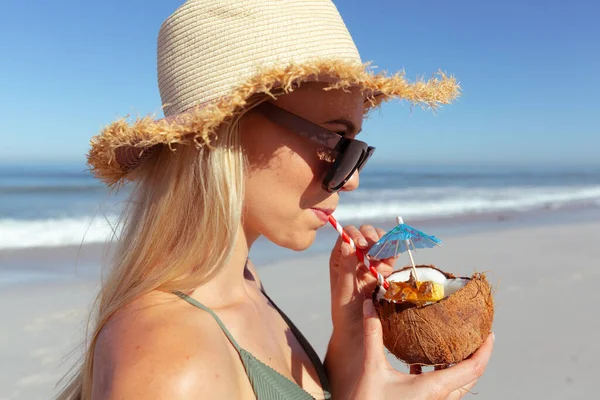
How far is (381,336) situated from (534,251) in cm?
833

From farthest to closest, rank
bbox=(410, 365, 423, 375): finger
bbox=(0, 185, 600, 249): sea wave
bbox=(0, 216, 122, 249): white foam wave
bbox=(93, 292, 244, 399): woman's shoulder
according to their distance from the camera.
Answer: bbox=(0, 185, 600, 249): sea wave, bbox=(0, 216, 122, 249): white foam wave, bbox=(410, 365, 423, 375): finger, bbox=(93, 292, 244, 399): woman's shoulder

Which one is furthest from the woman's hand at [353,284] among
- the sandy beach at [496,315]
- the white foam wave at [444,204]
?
the white foam wave at [444,204]

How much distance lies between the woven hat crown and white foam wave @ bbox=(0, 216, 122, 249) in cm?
813

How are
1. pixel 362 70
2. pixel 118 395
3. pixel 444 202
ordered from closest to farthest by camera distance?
pixel 118 395
pixel 362 70
pixel 444 202

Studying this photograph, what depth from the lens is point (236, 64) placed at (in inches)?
71.7

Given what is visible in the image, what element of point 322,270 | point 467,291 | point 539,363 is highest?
point 467,291

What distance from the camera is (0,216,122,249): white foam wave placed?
10570 millimetres

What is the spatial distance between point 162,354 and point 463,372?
1.08 m

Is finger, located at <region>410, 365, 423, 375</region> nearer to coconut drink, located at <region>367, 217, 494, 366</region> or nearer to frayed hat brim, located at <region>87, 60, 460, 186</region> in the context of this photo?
coconut drink, located at <region>367, 217, 494, 366</region>

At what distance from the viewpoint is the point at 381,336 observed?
1.85m

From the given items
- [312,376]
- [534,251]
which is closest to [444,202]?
[534,251]

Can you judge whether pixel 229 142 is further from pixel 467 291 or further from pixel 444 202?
pixel 444 202

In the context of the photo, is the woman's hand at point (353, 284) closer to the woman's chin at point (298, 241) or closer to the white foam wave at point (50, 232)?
the woman's chin at point (298, 241)

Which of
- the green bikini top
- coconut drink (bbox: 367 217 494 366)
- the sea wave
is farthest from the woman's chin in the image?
the sea wave
